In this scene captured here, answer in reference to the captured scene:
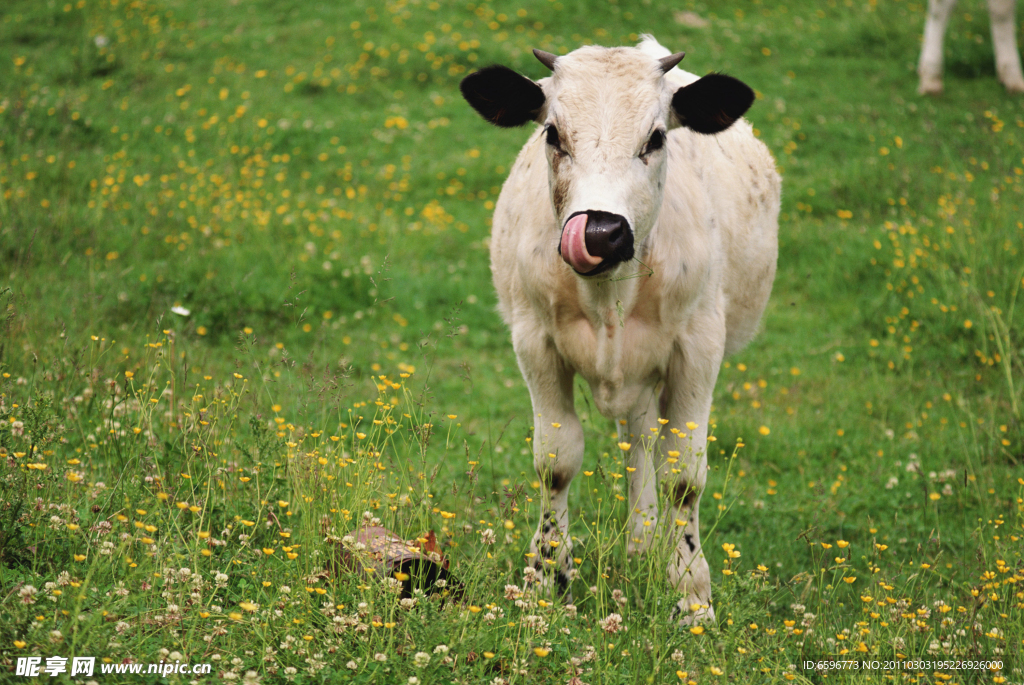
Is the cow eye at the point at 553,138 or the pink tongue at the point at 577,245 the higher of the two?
the cow eye at the point at 553,138

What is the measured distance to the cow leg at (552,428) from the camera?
4.22 metres

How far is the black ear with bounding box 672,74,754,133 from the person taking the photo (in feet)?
12.5

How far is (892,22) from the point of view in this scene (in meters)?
15.3

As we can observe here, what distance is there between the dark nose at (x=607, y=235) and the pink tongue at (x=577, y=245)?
2cm

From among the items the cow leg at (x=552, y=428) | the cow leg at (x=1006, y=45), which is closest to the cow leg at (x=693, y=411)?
the cow leg at (x=552, y=428)

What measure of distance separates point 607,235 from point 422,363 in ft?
14.3

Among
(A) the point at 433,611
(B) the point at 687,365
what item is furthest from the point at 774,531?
(A) the point at 433,611

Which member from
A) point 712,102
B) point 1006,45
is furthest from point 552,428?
point 1006,45

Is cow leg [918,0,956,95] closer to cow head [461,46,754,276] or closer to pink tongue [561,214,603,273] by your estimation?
cow head [461,46,754,276]

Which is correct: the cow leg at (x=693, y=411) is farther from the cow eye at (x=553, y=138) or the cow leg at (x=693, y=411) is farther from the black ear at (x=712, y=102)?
the cow eye at (x=553, y=138)

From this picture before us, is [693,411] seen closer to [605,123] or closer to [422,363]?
[605,123]

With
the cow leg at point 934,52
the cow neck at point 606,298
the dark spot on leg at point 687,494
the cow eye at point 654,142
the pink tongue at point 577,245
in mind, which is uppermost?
the cow eye at point 654,142

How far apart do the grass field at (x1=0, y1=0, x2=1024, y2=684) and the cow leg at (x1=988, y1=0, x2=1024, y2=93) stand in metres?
0.54

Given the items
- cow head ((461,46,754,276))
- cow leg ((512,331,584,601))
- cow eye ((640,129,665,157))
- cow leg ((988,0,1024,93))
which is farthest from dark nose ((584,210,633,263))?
cow leg ((988,0,1024,93))
